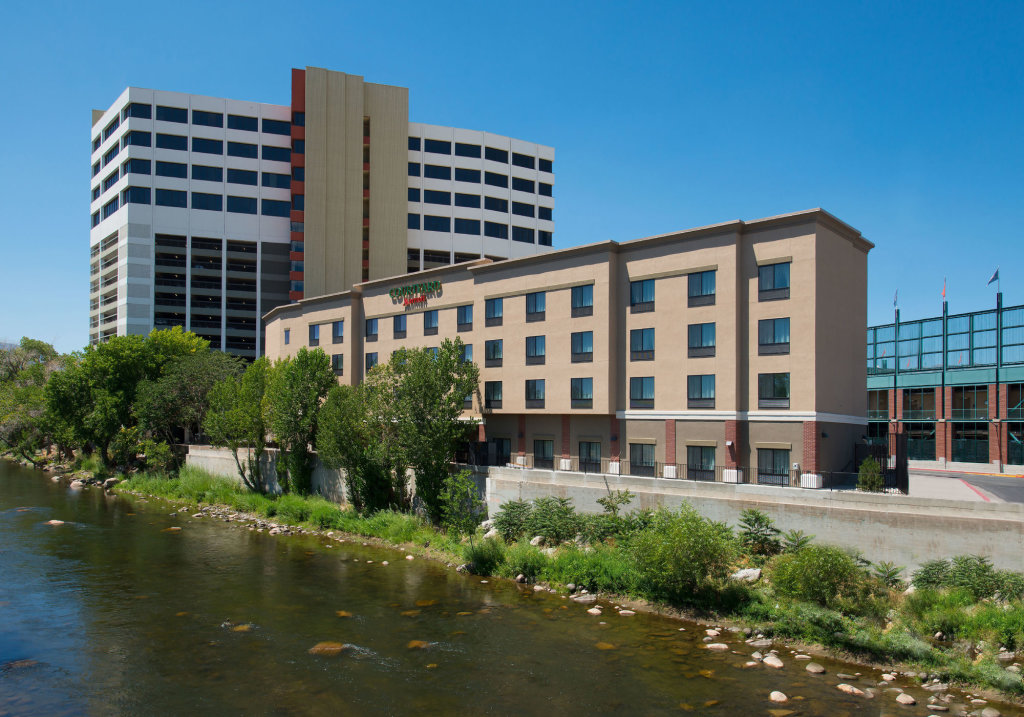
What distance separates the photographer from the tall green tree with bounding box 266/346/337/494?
51469 millimetres

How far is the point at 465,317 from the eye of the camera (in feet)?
172

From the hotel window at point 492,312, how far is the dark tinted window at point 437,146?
50255 mm

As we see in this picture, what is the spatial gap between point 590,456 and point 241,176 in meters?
68.9

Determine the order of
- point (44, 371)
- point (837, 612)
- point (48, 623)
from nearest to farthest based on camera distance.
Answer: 1. point (837, 612)
2. point (48, 623)
3. point (44, 371)

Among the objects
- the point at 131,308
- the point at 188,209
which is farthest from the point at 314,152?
the point at 131,308

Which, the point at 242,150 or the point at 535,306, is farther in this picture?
the point at 242,150

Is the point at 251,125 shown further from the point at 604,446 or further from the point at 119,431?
the point at 604,446

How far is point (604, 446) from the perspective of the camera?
44.4m

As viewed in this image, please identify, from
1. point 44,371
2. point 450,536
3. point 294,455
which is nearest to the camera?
point 450,536

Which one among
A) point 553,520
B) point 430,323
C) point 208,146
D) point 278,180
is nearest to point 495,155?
point 278,180

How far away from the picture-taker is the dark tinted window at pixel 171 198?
3556 inches

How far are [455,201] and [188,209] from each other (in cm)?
3479

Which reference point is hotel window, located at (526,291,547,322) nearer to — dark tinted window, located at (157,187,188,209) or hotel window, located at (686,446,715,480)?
hotel window, located at (686,446,715,480)

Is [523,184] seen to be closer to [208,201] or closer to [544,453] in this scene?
[208,201]
